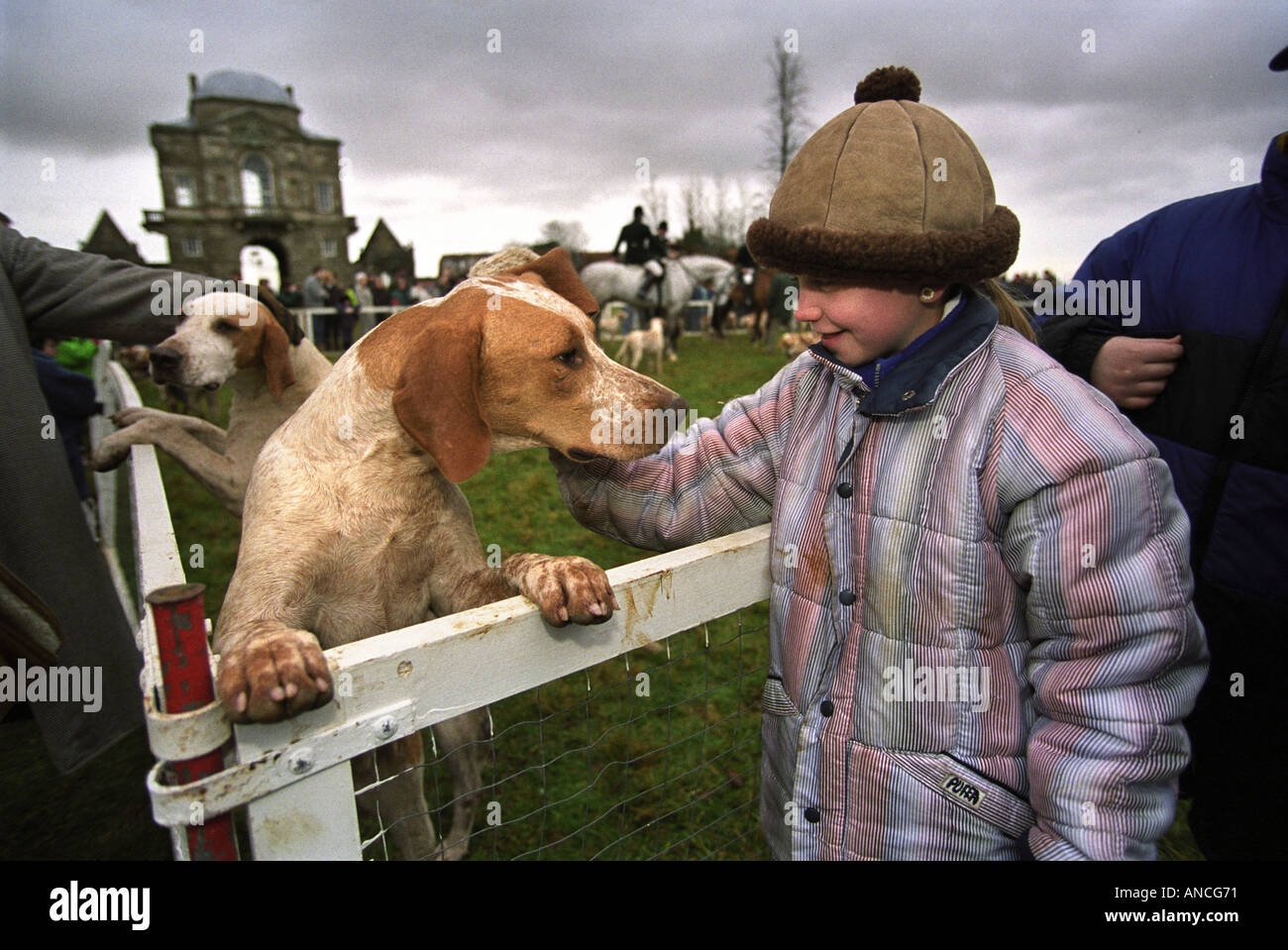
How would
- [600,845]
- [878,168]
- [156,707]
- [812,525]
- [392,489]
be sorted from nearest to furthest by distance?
[156,707] → [878,168] → [812,525] → [392,489] → [600,845]

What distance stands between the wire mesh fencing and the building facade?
48395mm

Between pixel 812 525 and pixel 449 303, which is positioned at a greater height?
pixel 449 303

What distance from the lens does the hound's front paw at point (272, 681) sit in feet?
3.41

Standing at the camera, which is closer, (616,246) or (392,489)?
(392,489)

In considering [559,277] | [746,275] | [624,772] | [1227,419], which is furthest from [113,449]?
[746,275]

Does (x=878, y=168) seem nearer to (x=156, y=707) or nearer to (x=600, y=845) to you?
(x=156, y=707)

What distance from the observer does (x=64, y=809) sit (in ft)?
9.78

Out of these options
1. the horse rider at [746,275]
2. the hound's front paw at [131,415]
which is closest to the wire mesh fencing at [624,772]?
the hound's front paw at [131,415]

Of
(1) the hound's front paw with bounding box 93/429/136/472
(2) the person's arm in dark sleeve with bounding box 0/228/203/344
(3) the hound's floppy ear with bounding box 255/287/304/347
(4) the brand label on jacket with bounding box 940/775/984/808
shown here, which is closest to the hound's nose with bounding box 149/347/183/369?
(2) the person's arm in dark sleeve with bounding box 0/228/203/344

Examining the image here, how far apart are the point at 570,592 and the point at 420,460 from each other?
0.59 meters

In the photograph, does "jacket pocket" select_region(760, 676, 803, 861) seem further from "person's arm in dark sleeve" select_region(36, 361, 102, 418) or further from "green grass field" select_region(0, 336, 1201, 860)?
"person's arm in dark sleeve" select_region(36, 361, 102, 418)

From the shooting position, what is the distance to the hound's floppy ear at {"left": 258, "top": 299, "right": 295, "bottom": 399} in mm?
3051

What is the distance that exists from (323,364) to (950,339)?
299 centimetres
